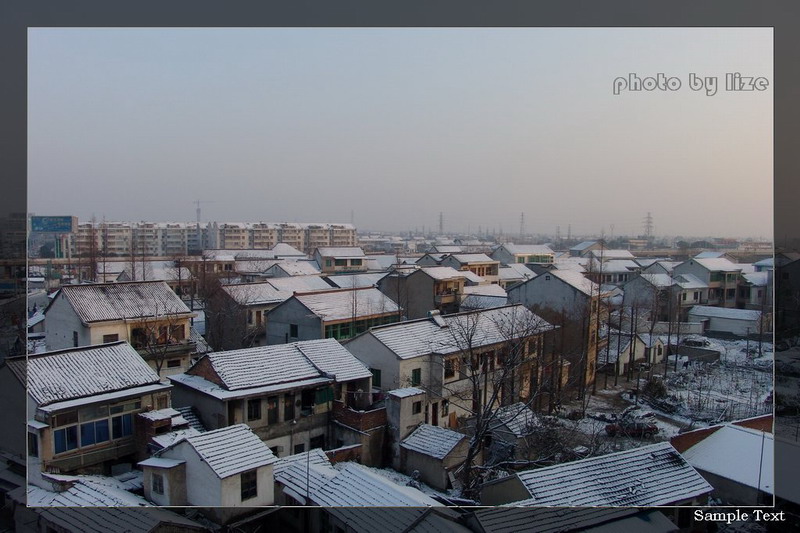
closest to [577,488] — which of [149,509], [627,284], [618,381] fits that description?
[149,509]

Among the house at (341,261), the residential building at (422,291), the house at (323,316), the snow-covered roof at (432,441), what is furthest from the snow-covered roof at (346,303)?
the house at (341,261)

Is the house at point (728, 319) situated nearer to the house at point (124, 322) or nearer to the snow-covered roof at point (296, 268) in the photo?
the snow-covered roof at point (296, 268)

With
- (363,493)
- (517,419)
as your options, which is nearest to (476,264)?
(517,419)

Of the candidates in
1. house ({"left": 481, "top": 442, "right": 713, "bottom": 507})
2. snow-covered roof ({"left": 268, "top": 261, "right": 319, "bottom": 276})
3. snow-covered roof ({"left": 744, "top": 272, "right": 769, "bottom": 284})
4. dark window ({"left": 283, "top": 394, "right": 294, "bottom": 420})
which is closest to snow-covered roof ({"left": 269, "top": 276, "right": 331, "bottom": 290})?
snow-covered roof ({"left": 268, "top": 261, "right": 319, "bottom": 276})

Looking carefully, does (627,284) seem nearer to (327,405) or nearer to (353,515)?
(327,405)

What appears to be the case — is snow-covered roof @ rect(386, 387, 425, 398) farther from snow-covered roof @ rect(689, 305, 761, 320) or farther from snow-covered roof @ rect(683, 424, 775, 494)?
snow-covered roof @ rect(689, 305, 761, 320)
